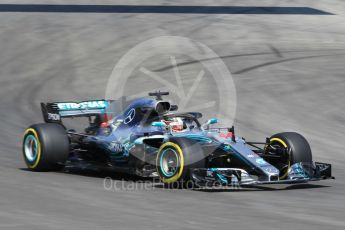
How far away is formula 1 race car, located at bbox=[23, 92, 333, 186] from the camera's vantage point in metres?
12.6

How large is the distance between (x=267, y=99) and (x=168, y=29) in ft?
29.9

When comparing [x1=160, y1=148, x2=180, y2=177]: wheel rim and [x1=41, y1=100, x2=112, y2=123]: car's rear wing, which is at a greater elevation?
[x1=41, y1=100, x2=112, y2=123]: car's rear wing

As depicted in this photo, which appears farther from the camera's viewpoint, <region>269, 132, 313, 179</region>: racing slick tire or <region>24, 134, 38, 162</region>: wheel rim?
<region>24, 134, 38, 162</region>: wheel rim

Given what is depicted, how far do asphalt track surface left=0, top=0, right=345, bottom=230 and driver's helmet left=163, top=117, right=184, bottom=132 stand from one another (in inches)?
43.7

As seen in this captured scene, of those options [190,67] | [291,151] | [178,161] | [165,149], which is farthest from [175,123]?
[190,67]

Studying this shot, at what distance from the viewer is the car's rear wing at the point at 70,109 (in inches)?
609

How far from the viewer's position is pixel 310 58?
26.2 metres

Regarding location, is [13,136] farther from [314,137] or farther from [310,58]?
[310,58]

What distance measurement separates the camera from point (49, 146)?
14.2 m

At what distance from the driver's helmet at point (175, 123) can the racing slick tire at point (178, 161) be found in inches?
37.1

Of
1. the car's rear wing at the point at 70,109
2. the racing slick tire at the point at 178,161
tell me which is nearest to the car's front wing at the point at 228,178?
the racing slick tire at the point at 178,161

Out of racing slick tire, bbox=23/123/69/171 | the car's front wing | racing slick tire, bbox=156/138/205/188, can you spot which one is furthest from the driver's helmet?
racing slick tire, bbox=23/123/69/171

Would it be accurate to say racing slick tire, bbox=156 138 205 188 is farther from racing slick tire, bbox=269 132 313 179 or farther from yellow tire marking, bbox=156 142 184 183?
racing slick tire, bbox=269 132 313 179

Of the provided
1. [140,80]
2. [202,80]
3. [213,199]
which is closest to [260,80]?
[202,80]
